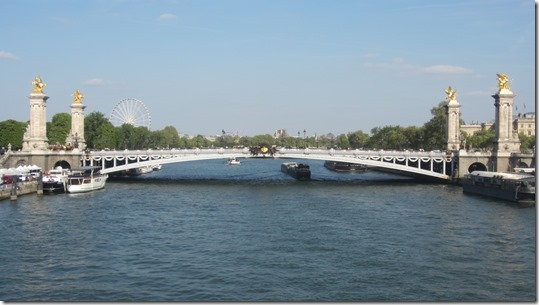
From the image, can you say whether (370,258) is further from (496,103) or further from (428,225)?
(496,103)

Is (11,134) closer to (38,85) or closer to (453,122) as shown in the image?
(38,85)

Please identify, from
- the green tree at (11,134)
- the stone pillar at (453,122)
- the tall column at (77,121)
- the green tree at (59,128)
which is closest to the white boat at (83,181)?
the tall column at (77,121)

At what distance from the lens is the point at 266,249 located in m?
27.6

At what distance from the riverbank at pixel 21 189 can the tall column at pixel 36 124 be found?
45.2ft

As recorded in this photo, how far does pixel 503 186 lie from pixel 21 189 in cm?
3594

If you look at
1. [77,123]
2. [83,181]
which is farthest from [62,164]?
[83,181]

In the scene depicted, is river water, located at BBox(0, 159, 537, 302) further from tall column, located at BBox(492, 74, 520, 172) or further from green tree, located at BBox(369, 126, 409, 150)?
green tree, located at BBox(369, 126, 409, 150)

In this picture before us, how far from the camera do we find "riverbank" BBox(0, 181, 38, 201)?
4478cm

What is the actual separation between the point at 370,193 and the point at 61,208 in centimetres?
2495

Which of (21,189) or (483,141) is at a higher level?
(483,141)

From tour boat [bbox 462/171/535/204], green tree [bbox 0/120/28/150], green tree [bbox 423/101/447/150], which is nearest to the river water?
tour boat [bbox 462/171/535/204]

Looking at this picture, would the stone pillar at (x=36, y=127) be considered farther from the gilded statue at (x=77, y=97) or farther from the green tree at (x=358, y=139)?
the green tree at (x=358, y=139)

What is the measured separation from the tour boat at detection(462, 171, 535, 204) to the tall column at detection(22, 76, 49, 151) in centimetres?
4121

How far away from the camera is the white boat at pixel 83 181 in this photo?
51594 mm
